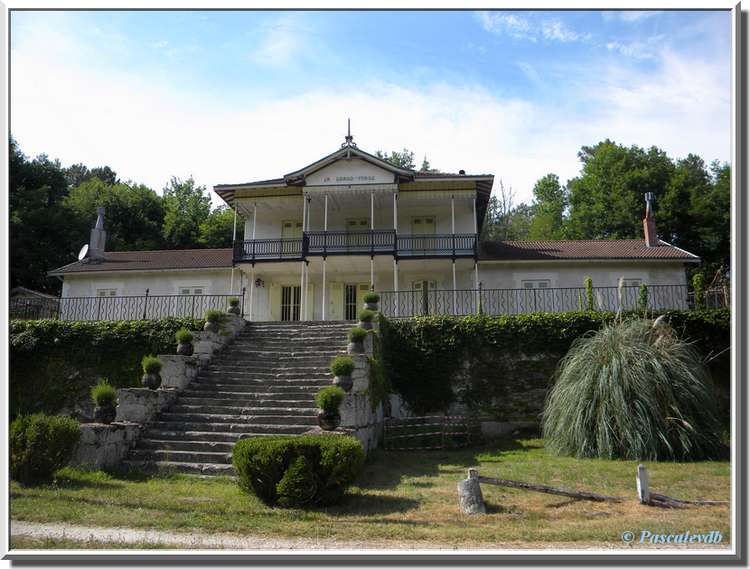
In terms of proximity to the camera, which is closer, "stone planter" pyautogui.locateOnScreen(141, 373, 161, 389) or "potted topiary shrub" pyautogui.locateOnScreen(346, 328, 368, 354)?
"stone planter" pyautogui.locateOnScreen(141, 373, 161, 389)

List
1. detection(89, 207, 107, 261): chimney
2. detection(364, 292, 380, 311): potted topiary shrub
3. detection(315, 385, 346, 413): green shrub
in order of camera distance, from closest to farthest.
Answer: detection(315, 385, 346, 413): green shrub < detection(364, 292, 380, 311): potted topiary shrub < detection(89, 207, 107, 261): chimney

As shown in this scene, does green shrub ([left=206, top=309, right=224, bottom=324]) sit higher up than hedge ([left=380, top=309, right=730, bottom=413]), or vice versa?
green shrub ([left=206, top=309, right=224, bottom=324])

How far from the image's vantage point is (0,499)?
5.54 metres

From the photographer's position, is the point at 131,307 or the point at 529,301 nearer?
the point at 529,301

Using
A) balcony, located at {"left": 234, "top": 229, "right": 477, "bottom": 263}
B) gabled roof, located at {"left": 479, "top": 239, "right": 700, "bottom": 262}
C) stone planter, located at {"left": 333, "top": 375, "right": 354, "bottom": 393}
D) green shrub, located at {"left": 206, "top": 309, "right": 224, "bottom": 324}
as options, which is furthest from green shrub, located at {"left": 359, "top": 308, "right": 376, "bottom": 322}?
gabled roof, located at {"left": 479, "top": 239, "right": 700, "bottom": 262}

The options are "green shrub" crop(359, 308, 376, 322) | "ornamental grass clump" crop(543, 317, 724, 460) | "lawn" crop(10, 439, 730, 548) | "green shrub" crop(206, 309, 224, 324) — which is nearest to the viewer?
"lawn" crop(10, 439, 730, 548)

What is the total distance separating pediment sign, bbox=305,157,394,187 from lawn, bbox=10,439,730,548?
1382 cm

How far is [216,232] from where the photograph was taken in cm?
3859

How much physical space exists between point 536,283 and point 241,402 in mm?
13612

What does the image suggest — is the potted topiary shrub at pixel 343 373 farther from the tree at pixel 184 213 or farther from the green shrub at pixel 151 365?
the tree at pixel 184 213

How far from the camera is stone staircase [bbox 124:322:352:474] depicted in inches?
387

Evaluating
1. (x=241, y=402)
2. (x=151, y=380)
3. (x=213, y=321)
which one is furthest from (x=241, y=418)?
(x=213, y=321)

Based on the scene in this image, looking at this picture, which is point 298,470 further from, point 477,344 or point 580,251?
point 580,251

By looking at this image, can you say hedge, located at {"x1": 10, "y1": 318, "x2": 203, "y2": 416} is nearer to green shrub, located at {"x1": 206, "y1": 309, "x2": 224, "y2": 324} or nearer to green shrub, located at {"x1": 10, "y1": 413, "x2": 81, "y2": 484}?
green shrub, located at {"x1": 206, "y1": 309, "x2": 224, "y2": 324}
